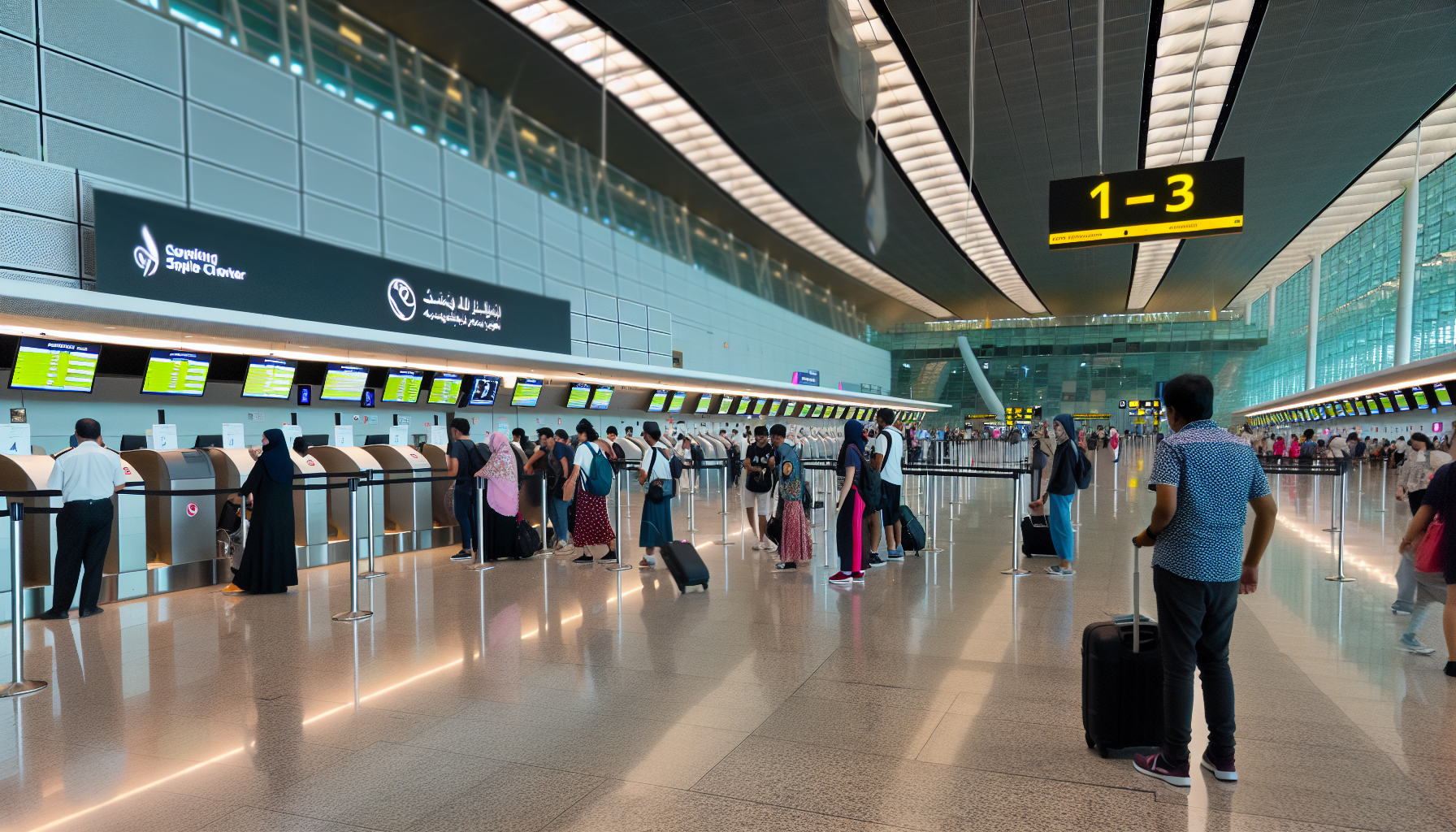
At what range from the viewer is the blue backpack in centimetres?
930

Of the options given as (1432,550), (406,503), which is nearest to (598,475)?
(406,503)

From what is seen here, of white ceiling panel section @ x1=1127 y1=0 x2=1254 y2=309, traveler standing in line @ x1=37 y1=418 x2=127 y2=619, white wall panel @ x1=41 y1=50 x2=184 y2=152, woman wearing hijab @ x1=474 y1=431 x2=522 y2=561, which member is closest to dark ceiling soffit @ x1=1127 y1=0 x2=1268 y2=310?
white ceiling panel section @ x1=1127 y1=0 x2=1254 y2=309

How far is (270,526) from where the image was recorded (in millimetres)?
7566

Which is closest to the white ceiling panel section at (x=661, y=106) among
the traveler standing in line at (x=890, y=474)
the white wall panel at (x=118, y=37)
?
the white wall panel at (x=118, y=37)

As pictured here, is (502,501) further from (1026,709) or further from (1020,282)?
(1020,282)

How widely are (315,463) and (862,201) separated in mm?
19669

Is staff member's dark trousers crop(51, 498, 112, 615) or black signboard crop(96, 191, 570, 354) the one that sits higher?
black signboard crop(96, 191, 570, 354)

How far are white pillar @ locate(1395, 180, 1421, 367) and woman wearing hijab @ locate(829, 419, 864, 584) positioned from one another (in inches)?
965

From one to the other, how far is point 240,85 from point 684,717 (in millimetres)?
11476

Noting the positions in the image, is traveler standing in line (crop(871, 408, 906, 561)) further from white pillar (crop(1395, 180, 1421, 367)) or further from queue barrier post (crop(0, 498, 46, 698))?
white pillar (crop(1395, 180, 1421, 367))

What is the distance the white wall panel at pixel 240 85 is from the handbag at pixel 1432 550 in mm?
13502

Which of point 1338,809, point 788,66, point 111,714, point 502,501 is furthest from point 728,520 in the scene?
point 1338,809

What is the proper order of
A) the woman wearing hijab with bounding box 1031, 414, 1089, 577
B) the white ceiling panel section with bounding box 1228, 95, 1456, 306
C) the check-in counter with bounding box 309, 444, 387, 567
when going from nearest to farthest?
the woman wearing hijab with bounding box 1031, 414, 1089, 577
the check-in counter with bounding box 309, 444, 387, 567
the white ceiling panel section with bounding box 1228, 95, 1456, 306

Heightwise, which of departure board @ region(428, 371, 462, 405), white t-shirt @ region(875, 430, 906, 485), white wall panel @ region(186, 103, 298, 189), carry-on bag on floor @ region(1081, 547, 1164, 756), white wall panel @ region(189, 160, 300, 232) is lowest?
carry-on bag on floor @ region(1081, 547, 1164, 756)
